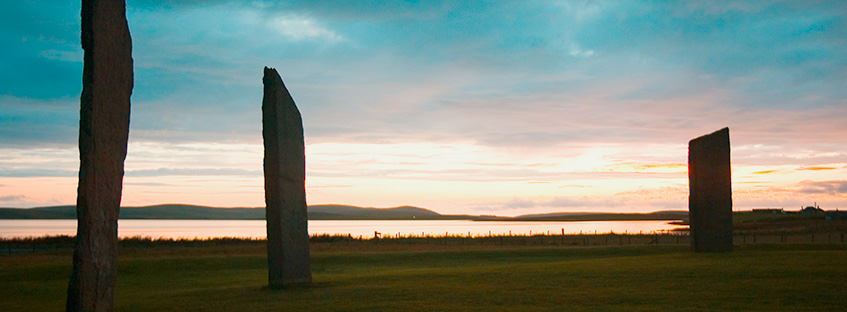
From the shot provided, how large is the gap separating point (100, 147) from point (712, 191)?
63.5ft

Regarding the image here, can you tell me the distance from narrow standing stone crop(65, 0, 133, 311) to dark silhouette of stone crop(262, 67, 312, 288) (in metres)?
4.87

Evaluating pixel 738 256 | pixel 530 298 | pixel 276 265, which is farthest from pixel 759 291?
pixel 276 265

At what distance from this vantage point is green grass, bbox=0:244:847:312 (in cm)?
1193

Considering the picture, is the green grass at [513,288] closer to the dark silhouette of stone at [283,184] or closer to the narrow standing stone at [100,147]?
the dark silhouette of stone at [283,184]

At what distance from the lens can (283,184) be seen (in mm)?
15141

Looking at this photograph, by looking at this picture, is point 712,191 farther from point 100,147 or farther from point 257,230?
point 257,230

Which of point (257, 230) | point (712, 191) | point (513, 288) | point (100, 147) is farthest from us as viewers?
point (257, 230)

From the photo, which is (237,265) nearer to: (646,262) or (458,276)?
(458,276)

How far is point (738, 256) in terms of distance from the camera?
20.1m

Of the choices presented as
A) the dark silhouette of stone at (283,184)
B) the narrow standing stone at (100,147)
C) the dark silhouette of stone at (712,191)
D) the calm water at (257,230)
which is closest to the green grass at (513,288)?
the dark silhouette of stone at (283,184)

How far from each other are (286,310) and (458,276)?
21.0ft

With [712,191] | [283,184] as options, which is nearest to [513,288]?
[283,184]

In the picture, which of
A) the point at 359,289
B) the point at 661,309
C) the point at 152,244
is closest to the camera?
the point at 661,309

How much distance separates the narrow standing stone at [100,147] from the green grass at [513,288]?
3.14m
